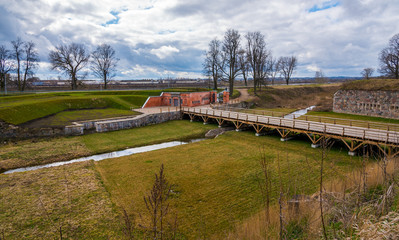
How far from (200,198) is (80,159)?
401 inches

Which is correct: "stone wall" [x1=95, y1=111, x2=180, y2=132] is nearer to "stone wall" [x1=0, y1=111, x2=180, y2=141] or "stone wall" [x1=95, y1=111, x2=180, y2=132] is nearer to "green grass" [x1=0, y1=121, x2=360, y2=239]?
"stone wall" [x1=0, y1=111, x2=180, y2=141]

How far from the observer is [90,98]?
32562 millimetres

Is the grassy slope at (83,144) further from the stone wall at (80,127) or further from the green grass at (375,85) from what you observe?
the green grass at (375,85)

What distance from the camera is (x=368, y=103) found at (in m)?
A: 28.2

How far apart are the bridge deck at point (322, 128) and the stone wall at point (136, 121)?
17.5 ft

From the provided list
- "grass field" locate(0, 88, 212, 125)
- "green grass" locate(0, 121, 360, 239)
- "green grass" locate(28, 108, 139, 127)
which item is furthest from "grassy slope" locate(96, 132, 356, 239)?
"grass field" locate(0, 88, 212, 125)

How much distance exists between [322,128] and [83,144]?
18601 millimetres

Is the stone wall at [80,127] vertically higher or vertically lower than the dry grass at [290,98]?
lower

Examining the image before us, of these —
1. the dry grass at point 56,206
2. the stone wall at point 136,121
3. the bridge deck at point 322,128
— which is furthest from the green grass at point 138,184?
the stone wall at point 136,121

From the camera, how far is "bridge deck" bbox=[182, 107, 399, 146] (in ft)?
46.8

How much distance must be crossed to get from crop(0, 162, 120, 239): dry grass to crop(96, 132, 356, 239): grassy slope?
0.83 m

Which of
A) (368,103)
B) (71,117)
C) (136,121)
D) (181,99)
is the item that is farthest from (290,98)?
(71,117)

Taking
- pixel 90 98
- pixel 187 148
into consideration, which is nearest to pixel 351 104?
pixel 187 148

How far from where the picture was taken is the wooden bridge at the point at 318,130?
46.4ft
